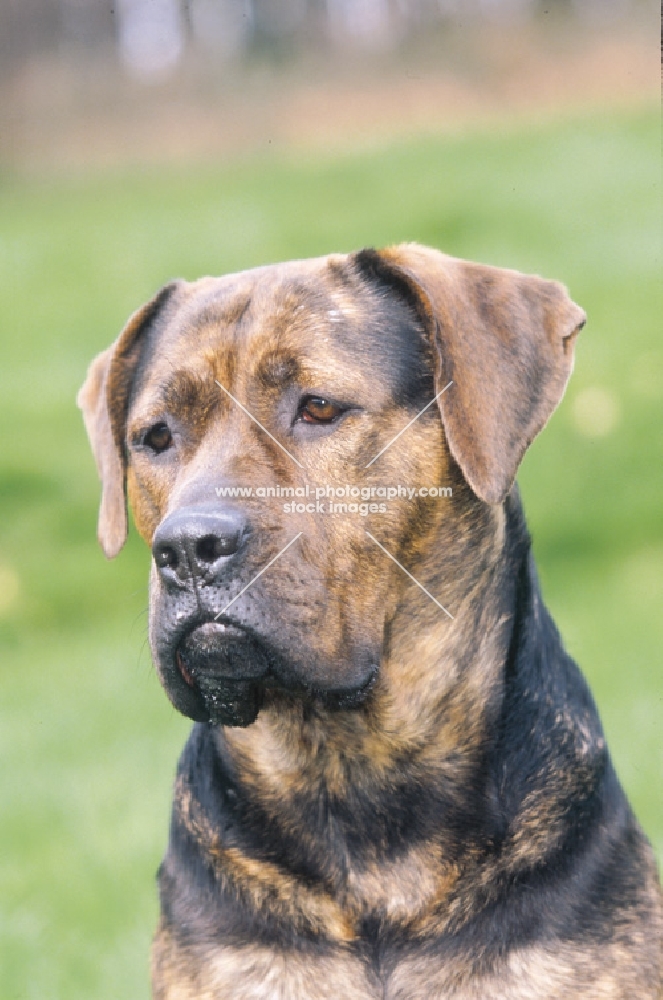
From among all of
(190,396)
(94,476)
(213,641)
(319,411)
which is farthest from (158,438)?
(94,476)

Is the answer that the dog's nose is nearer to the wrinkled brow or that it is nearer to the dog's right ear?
the wrinkled brow

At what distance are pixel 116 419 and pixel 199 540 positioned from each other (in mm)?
1242

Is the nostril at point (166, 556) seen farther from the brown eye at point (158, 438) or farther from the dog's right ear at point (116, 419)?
the dog's right ear at point (116, 419)

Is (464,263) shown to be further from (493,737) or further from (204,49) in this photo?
(204,49)

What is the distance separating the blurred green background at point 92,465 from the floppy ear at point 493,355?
1117 mm

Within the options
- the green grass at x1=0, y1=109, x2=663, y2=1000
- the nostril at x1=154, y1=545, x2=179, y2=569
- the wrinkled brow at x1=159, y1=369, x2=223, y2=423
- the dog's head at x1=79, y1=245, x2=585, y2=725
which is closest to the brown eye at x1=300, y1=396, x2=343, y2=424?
the dog's head at x1=79, y1=245, x2=585, y2=725

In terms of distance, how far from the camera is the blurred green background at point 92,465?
6656 millimetres

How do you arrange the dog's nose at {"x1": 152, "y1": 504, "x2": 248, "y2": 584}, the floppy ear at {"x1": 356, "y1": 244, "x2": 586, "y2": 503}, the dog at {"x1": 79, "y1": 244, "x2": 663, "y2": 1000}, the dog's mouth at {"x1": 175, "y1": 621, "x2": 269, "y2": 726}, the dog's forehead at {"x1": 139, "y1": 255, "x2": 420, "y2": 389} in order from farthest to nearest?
the dog's forehead at {"x1": 139, "y1": 255, "x2": 420, "y2": 389} → the floppy ear at {"x1": 356, "y1": 244, "x2": 586, "y2": 503} → the dog at {"x1": 79, "y1": 244, "x2": 663, "y2": 1000} → the dog's mouth at {"x1": 175, "y1": 621, "x2": 269, "y2": 726} → the dog's nose at {"x1": 152, "y1": 504, "x2": 248, "y2": 584}

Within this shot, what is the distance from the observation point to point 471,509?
3729mm

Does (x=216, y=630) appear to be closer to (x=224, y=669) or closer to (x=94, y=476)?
(x=224, y=669)

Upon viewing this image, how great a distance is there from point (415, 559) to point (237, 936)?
113 cm

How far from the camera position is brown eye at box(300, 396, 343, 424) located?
356 cm

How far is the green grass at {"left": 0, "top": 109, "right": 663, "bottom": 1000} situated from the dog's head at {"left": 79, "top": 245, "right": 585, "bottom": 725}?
0.46 metres

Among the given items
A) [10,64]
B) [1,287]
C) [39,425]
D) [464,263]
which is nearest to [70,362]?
[39,425]
